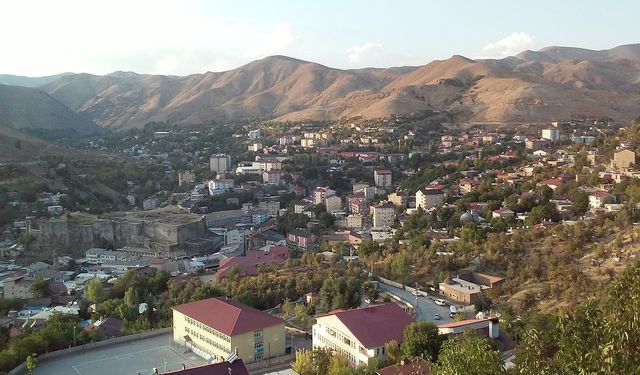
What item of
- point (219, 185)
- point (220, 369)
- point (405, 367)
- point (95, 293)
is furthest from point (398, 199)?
point (220, 369)

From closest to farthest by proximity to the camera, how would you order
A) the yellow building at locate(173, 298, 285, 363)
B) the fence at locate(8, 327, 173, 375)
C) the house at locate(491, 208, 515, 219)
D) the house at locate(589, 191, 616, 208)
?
1. the yellow building at locate(173, 298, 285, 363)
2. the fence at locate(8, 327, 173, 375)
3. the house at locate(589, 191, 616, 208)
4. the house at locate(491, 208, 515, 219)

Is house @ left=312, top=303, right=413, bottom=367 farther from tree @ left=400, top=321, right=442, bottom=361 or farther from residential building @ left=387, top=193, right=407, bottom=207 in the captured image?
residential building @ left=387, top=193, right=407, bottom=207

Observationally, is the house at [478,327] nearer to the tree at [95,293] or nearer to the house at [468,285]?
the house at [468,285]

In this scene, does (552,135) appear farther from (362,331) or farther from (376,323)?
(362,331)

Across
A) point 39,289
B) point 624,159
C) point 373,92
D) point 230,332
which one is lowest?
point 39,289

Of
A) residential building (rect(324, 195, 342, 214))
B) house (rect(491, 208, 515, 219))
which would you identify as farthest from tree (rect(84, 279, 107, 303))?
residential building (rect(324, 195, 342, 214))

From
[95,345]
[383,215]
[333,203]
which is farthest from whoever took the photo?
[333,203]

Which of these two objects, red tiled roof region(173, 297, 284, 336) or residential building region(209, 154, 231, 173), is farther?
residential building region(209, 154, 231, 173)

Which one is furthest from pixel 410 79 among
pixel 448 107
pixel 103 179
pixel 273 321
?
pixel 273 321
